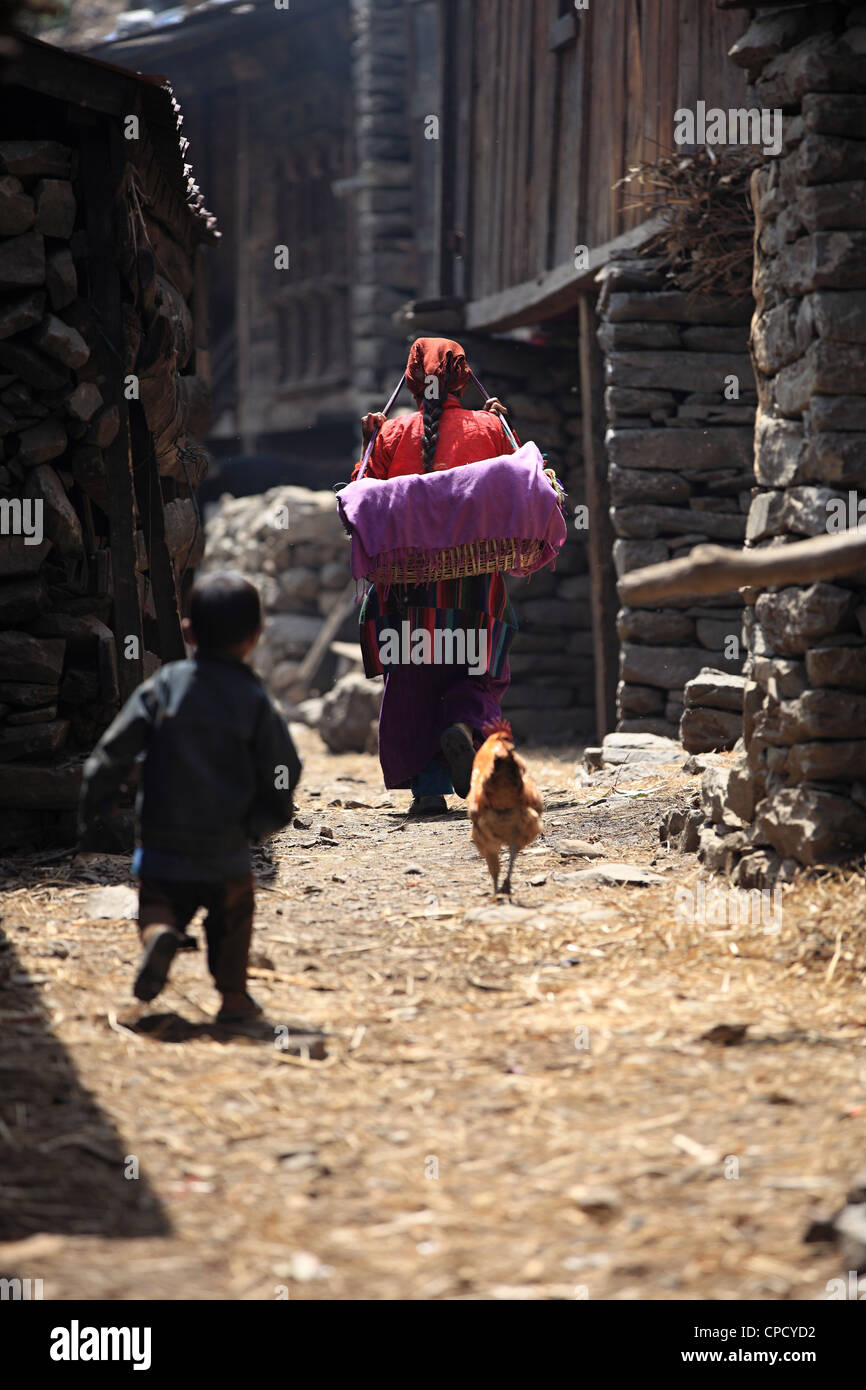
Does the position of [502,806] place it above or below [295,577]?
below

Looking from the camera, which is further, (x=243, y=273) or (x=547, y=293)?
(x=243, y=273)

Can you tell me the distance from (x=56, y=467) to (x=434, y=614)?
1.69 metres

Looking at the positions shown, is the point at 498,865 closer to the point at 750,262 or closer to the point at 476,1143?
the point at 476,1143

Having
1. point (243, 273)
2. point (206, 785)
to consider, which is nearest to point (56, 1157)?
point (206, 785)

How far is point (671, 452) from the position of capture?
8039 millimetres

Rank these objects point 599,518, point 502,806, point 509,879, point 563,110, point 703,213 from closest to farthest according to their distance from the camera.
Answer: point 502,806 < point 509,879 < point 703,213 < point 599,518 < point 563,110

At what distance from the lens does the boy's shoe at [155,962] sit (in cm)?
326

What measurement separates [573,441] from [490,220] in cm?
174

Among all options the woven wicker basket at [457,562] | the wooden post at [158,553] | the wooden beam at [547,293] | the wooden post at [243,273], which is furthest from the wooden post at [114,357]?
the wooden post at [243,273]

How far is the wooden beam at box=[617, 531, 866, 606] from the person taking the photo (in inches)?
116

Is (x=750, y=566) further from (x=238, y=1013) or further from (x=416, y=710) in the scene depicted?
(x=416, y=710)

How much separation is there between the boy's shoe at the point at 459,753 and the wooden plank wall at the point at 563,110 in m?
3.63

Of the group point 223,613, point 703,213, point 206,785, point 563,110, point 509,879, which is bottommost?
point 509,879

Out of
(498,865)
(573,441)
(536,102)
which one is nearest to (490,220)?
(536,102)
